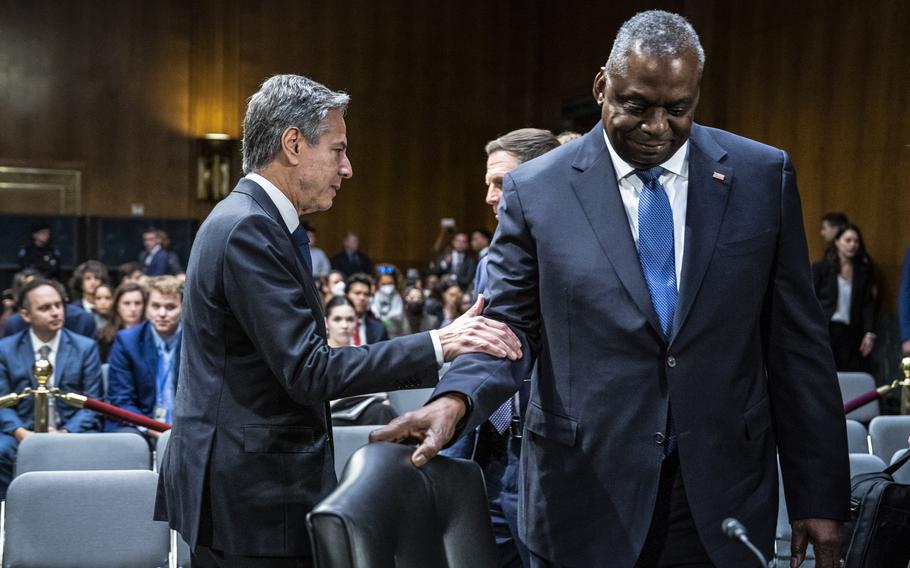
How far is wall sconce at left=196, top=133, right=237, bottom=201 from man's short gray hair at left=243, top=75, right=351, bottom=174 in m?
13.2

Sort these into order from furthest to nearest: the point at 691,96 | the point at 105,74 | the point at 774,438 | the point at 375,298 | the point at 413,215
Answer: the point at 413,215
the point at 105,74
the point at 375,298
the point at 774,438
the point at 691,96

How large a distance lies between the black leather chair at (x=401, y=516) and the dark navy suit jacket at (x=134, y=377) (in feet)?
14.1

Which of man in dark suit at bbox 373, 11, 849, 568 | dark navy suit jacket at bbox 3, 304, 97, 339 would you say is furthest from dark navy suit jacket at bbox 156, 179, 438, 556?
dark navy suit jacket at bbox 3, 304, 97, 339

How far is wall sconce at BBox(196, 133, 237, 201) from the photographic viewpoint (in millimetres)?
15289

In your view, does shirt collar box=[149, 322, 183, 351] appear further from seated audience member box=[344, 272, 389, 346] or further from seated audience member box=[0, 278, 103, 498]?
seated audience member box=[344, 272, 389, 346]

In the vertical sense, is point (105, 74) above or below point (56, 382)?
above

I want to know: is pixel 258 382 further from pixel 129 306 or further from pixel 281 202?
pixel 129 306

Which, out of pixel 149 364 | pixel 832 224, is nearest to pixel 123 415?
pixel 149 364

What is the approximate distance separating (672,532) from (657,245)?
50 cm

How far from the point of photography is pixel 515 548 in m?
3.09

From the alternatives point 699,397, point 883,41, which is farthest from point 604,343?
point 883,41

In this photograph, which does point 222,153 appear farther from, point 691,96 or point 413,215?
point 691,96

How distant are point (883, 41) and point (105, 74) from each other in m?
10.3

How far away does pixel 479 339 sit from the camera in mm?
2016
